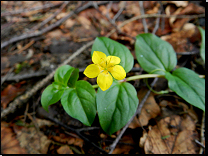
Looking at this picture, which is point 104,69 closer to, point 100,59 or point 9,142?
point 100,59

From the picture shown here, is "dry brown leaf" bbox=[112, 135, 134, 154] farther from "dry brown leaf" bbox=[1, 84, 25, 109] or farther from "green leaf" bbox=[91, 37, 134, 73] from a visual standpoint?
"dry brown leaf" bbox=[1, 84, 25, 109]

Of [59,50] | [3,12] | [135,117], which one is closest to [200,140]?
[135,117]

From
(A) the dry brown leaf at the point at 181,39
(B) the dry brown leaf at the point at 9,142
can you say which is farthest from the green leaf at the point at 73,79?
(A) the dry brown leaf at the point at 181,39

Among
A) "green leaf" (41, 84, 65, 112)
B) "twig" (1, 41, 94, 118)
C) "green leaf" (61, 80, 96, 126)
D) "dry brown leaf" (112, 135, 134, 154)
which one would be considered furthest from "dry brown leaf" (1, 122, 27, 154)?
"dry brown leaf" (112, 135, 134, 154)

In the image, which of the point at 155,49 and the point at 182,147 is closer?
the point at 182,147

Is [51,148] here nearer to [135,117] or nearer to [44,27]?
[135,117]

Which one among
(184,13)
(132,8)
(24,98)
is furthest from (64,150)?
(184,13)
